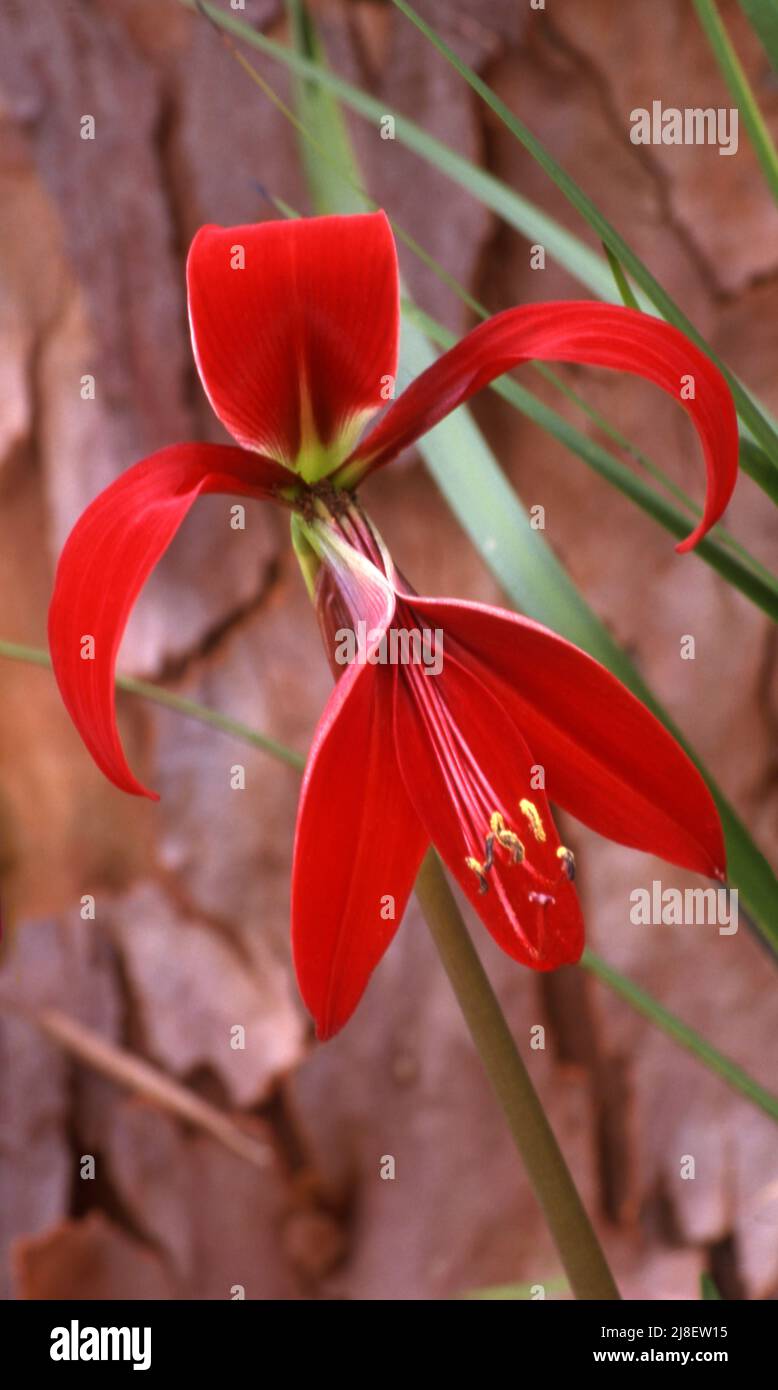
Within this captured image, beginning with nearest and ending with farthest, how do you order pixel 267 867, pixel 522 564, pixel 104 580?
pixel 104 580 → pixel 522 564 → pixel 267 867

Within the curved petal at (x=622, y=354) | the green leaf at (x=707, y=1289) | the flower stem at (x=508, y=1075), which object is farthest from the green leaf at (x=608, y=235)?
the green leaf at (x=707, y=1289)

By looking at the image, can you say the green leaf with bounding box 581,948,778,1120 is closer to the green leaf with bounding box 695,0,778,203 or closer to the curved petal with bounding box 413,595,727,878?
the curved petal with bounding box 413,595,727,878

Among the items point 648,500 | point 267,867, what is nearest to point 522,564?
point 648,500

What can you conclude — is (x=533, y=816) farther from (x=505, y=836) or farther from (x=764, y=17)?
(x=764, y=17)

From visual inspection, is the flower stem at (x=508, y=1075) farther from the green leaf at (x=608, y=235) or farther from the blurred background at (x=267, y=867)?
the blurred background at (x=267, y=867)

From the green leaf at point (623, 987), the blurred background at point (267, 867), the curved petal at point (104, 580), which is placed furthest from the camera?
the blurred background at point (267, 867)
